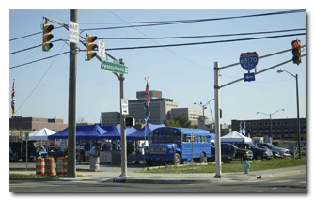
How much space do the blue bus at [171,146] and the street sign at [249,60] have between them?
9.82m

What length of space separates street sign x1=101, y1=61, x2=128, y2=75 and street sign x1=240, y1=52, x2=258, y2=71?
590cm

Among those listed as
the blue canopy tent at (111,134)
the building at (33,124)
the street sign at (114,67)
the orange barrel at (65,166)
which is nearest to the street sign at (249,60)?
the street sign at (114,67)

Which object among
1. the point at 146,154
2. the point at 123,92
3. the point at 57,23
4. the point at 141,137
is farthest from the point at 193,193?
the point at 141,137

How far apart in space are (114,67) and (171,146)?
36.8ft

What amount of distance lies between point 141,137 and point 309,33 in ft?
73.9

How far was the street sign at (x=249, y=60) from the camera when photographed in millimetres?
20594

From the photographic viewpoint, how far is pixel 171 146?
30.8 meters

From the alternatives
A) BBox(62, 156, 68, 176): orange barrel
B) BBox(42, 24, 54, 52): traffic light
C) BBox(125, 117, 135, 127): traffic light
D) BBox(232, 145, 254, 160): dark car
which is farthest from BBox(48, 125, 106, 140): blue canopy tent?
BBox(42, 24, 54, 52): traffic light

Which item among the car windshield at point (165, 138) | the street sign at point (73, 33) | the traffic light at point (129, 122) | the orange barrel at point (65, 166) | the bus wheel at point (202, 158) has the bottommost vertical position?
the bus wheel at point (202, 158)

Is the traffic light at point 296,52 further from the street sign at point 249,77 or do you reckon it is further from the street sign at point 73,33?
the street sign at point 73,33

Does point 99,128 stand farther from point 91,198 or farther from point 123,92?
point 91,198

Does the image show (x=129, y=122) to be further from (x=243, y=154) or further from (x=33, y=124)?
(x=33, y=124)

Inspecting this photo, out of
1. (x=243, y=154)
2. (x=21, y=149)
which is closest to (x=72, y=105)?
(x=243, y=154)
